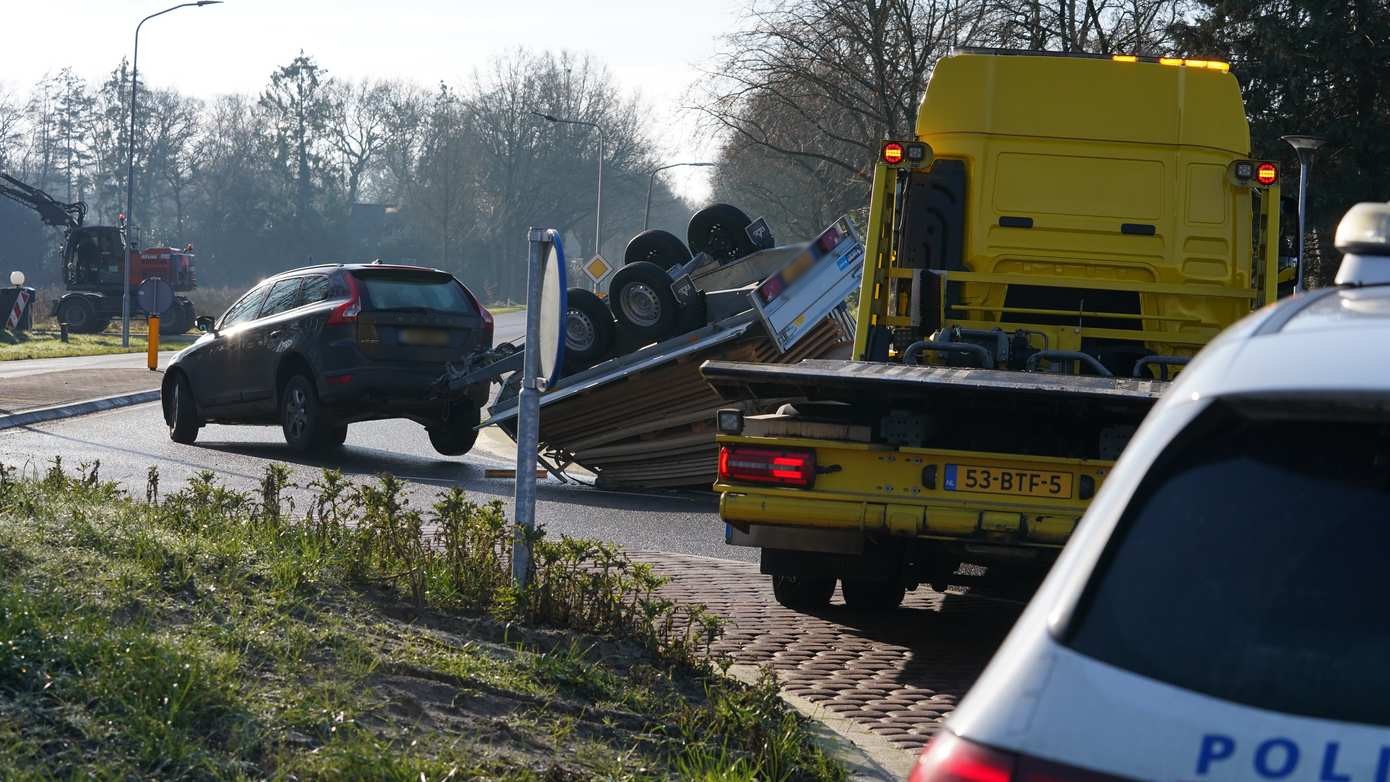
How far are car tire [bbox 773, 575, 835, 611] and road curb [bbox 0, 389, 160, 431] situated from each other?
1182 cm

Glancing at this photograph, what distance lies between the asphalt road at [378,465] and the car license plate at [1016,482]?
12.7ft

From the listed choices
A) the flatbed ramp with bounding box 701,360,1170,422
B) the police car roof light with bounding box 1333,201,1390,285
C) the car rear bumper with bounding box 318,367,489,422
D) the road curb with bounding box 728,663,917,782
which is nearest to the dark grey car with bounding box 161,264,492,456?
the car rear bumper with bounding box 318,367,489,422

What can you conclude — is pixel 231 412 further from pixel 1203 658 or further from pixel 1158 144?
pixel 1203 658

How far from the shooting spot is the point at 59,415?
20.0 m

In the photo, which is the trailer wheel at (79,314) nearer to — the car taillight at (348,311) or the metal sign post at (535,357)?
the car taillight at (348,311)

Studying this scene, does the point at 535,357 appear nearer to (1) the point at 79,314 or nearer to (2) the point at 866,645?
(2) the point at 866,645

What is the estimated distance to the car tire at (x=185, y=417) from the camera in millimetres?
17328

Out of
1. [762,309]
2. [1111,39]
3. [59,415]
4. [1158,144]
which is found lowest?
[59,415]

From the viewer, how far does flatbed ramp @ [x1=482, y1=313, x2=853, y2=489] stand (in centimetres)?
1324

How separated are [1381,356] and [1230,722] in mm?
486

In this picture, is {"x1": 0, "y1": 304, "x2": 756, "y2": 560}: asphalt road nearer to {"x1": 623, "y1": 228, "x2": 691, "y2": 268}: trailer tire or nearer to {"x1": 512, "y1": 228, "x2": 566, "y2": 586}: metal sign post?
{"x1": 623, "y1": 228, "x2": 691, "y2": 268}: trailer tire

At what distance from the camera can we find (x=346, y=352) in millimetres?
15406

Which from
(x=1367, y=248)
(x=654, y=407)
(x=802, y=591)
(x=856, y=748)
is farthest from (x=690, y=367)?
(x=1367, y=248)

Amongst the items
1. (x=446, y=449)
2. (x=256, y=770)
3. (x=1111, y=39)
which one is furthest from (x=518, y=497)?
(x=1111, y=39)
